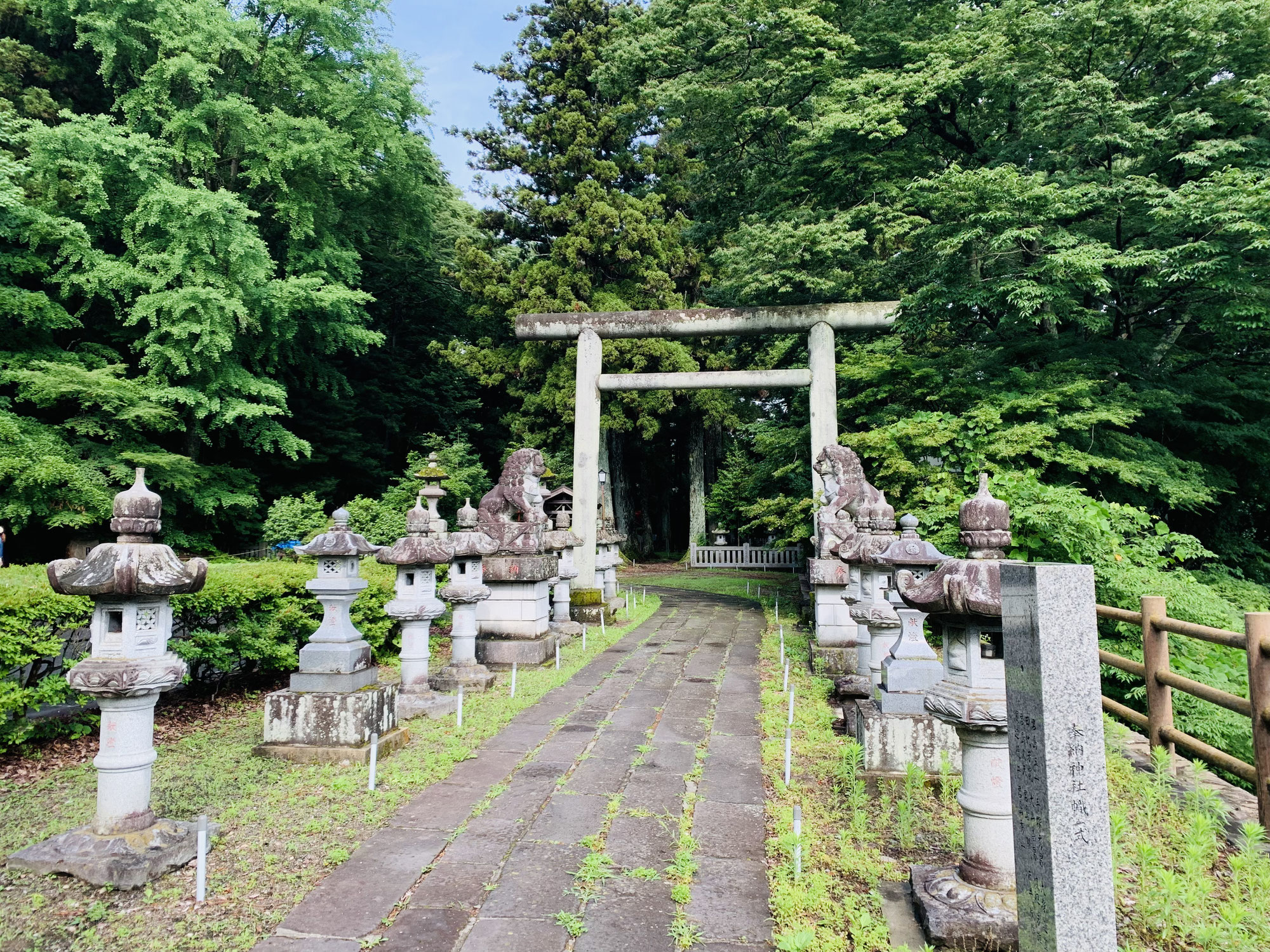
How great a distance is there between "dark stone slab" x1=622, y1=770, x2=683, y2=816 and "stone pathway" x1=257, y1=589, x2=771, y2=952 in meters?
0.01

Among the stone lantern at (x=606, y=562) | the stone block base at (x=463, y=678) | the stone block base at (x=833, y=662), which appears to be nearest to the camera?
the stone block base at (x=463, y=678)

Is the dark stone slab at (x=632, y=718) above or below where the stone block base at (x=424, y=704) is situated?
below

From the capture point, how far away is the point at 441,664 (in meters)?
7.87

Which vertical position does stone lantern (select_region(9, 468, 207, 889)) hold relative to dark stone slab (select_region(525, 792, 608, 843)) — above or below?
above

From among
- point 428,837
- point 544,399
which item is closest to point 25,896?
point 428,837

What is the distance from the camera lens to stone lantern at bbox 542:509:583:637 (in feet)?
32.8

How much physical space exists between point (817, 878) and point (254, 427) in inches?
578

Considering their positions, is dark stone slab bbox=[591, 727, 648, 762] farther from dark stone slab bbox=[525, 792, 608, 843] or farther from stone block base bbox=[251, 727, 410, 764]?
stone block base bbox=[251, 727, 410, 764]

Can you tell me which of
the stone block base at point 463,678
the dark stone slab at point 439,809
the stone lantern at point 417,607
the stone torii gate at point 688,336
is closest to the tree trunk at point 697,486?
the stone torii gate at point 688,336

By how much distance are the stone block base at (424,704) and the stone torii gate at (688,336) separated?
581 cm

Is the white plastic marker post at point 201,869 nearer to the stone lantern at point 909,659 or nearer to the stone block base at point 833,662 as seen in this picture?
the stone lantern at point 909,659

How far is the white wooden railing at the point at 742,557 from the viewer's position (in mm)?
22609

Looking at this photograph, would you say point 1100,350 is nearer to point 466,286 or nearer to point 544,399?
point 544,399

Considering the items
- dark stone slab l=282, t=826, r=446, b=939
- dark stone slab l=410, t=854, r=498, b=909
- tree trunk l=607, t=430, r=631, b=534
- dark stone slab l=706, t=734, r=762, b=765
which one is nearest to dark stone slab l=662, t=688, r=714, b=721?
dark stone slab l=706, t=734, r=762, b=765
